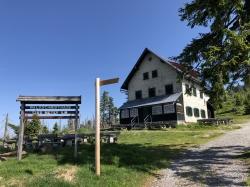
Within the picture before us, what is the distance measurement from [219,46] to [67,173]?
8.36m


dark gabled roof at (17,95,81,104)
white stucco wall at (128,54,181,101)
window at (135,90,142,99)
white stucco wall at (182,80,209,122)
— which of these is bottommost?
dark gabled roof at (17,95,81,104)

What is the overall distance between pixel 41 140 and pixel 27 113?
450 cm

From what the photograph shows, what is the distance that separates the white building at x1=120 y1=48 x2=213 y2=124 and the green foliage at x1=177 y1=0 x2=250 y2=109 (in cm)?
2382

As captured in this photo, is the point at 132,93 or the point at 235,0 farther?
the point at 132,93

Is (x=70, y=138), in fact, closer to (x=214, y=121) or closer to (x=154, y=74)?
(x=214, y=121)

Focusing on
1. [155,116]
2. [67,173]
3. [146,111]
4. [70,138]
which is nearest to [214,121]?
[155,116]

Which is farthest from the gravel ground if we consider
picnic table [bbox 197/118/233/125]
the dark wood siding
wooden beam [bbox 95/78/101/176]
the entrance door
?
the entrance door

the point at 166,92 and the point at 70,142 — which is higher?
the point at 166,92

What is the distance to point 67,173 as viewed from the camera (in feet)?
32.2

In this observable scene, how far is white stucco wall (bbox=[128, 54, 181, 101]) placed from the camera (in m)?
40.9

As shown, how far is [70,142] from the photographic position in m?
17.2

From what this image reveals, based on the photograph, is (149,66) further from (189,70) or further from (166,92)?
(189,70)

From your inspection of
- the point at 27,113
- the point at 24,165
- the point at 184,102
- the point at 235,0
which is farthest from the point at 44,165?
the point at 184,102

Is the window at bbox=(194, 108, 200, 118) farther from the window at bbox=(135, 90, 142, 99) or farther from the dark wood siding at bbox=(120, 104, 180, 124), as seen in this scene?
the window at bbox=(135, 90, 142, 99)
